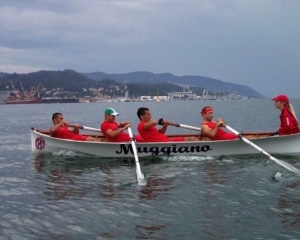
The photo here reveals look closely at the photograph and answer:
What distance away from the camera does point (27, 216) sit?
1022 centimetres

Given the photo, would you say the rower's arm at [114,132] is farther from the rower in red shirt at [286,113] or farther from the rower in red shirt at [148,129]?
the rower in red shirt at [286,113]

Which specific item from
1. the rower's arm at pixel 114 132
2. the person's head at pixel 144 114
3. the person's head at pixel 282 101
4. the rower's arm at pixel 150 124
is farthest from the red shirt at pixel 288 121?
the rower's arm at pixel 114 132

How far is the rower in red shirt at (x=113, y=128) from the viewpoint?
17.3m

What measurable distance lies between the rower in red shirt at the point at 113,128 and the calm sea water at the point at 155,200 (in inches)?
43.8

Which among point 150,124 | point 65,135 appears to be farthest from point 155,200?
point 65,135

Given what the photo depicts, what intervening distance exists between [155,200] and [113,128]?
6.73 meters

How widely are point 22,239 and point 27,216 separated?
1.42 m

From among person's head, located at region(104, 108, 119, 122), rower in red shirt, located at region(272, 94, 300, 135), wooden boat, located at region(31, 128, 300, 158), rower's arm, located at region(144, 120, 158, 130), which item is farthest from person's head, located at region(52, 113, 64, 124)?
rower in red shirt, located at region(272, 94, 300, 135)

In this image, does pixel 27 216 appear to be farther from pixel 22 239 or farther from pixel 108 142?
pixel 108 142

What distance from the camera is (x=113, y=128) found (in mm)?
17625

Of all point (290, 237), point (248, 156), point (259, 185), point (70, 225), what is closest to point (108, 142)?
point (248, 156)

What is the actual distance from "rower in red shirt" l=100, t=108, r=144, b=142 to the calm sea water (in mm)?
1113

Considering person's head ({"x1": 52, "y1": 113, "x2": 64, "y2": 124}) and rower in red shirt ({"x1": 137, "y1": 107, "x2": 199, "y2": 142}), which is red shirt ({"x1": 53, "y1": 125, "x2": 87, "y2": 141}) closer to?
person's head ({"x1": 52, "y1": 113, "x2": 64, "y2": 124})

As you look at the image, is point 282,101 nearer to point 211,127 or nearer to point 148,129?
point 211,127
